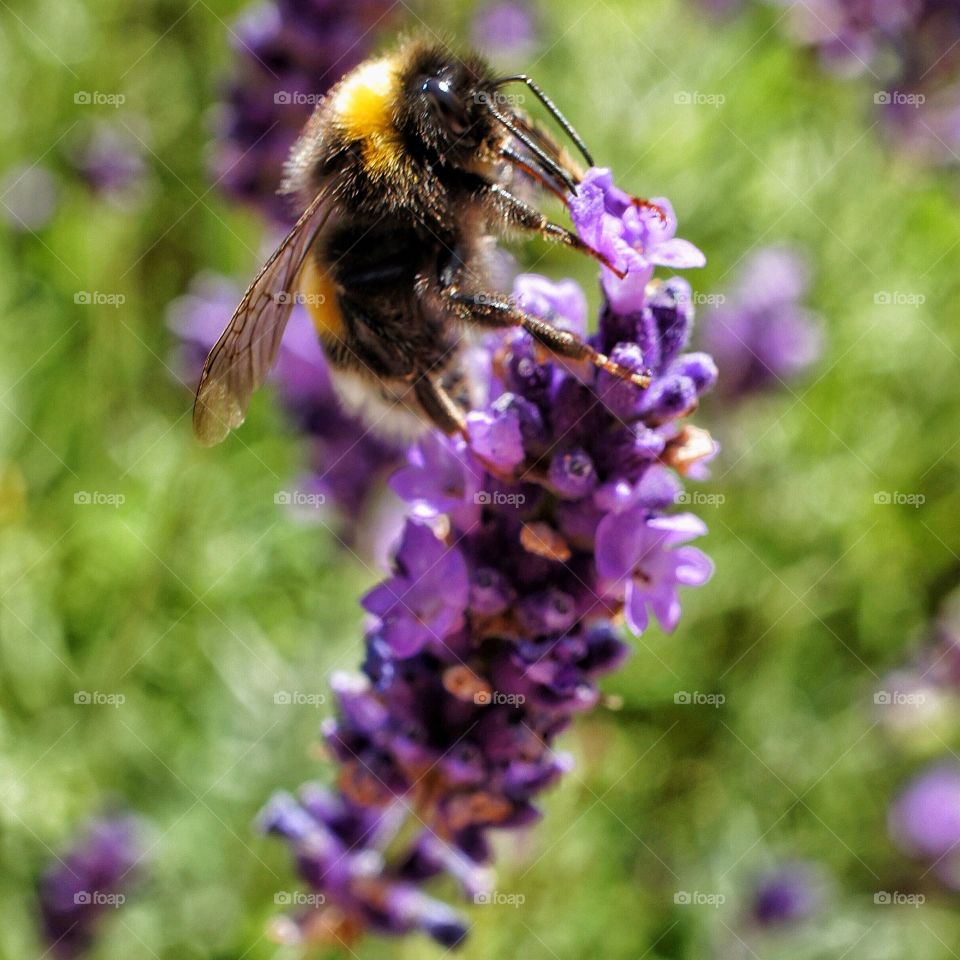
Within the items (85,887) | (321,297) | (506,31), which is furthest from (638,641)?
(506,31)

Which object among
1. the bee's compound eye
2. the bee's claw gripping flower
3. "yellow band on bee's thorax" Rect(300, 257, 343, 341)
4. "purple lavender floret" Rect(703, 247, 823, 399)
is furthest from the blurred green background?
the bee's claw gripping flower

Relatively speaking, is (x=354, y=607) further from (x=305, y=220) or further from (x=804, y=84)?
(x=804, y=84)

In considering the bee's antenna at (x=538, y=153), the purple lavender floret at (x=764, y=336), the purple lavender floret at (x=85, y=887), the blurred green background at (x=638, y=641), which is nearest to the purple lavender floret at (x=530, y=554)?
the bee's antenna at (x=538, y=153)

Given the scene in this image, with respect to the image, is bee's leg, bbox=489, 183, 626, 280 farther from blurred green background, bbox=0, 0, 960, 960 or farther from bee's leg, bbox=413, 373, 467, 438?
blurred green background, bbox=0, 0, 960, 960

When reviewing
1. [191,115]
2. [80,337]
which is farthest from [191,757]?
[191,115]

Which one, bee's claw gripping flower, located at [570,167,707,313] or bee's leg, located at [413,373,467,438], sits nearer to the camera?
bee's claw gripping flower, located at [570,167,707,313]
